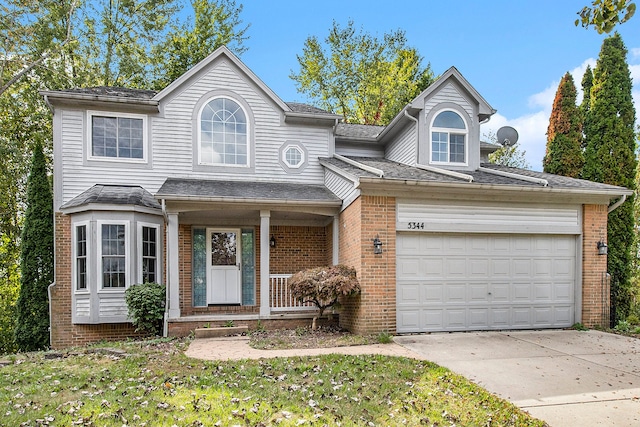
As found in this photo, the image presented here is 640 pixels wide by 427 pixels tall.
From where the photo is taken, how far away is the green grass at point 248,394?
435 cm

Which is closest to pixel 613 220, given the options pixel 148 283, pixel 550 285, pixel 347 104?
pixel 550 285

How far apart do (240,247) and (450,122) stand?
641cm

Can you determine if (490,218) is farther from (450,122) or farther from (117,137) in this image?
(117,137)

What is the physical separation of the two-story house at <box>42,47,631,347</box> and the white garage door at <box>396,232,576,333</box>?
0.03 meters

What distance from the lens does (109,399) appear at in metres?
4.85

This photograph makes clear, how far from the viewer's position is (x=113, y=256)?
9641 mm

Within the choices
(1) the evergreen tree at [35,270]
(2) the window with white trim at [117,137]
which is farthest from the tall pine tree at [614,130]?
(1) the evergreen tree at [35,270]

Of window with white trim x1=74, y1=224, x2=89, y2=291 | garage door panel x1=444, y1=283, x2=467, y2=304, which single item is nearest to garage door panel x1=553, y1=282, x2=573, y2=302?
garage door panel x1=444, y1=283, x2=467, y2=304

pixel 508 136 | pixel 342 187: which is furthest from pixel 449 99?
pixel 508 136

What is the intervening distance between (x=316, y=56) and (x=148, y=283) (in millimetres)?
18112

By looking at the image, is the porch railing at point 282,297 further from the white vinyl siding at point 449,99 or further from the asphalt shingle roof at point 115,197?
the white vinyl siding at point 449,99

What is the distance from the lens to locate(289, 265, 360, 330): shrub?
8414 millimetres

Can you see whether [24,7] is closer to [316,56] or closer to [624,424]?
[316,56]

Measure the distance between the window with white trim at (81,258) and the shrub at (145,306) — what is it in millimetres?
1194
